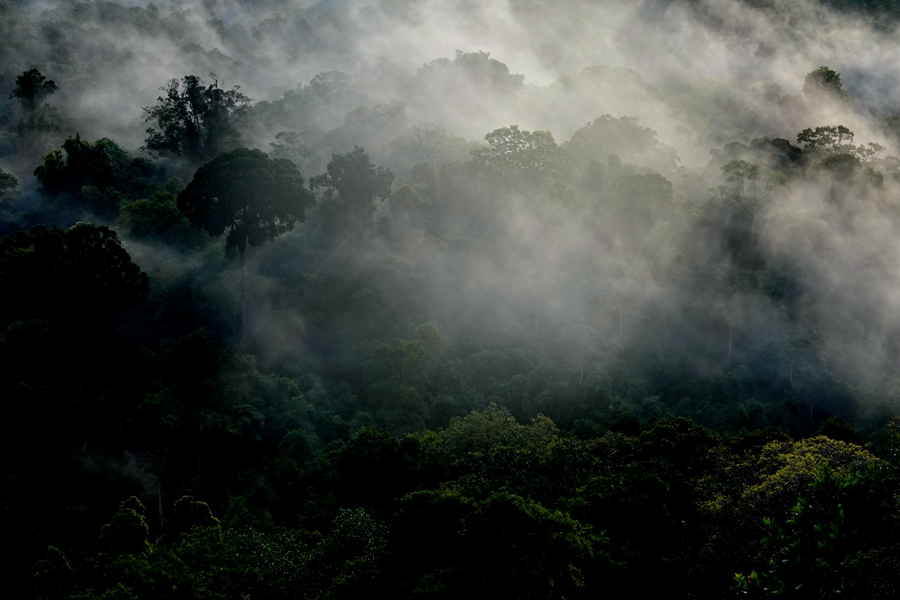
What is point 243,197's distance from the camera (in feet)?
143

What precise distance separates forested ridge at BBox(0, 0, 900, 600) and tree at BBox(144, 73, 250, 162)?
28cm

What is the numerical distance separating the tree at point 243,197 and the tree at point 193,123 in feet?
50.9

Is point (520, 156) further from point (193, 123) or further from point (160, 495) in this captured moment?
point (160, 495)

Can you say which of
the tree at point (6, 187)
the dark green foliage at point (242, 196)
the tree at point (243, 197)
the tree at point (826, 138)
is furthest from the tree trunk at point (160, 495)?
the tree at point (826, 138)

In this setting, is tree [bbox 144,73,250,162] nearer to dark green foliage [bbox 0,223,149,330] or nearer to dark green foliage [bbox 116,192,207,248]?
dark green foliage [bbox 116,192,207,248]

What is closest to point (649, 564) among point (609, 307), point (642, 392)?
point (642, 392)

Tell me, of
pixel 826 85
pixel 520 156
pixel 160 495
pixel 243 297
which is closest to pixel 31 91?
pixel 243 297

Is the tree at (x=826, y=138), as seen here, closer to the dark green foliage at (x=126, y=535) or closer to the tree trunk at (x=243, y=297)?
the tree trunk at (x=243, y=297)

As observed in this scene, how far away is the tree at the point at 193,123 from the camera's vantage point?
57.2 meters

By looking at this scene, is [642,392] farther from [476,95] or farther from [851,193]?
[476,95]

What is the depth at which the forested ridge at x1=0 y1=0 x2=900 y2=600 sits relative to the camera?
22.6 meters

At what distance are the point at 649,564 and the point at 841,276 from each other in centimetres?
3493

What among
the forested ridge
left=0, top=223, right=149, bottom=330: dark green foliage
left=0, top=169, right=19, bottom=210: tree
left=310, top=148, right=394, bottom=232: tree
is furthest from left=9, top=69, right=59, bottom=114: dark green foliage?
left=0, top=223, right=149, bottom=330: dark green foliage

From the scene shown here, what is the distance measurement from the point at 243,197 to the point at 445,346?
48.4 ft
